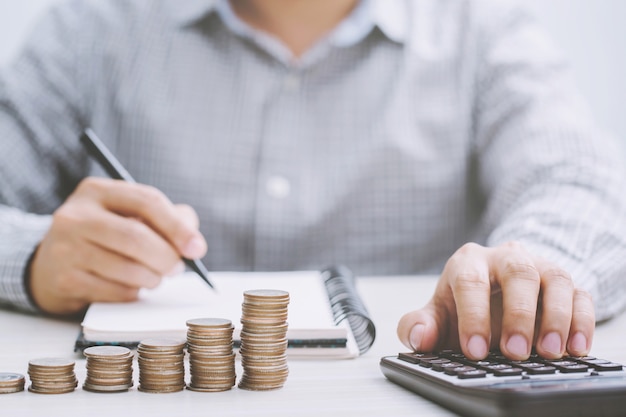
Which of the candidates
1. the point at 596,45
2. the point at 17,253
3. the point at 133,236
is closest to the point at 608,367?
the point at 133,236

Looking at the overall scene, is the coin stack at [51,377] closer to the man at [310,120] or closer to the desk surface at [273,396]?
the desk surface at [273,396]

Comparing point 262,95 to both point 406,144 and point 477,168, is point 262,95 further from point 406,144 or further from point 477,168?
point 477,168

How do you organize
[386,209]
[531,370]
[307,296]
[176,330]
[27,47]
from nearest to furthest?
[531,370] → [176,330] → [307,296] → [386,209] → [27,47]

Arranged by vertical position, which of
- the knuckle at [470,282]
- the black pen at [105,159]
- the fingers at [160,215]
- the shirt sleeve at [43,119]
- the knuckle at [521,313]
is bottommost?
the knuckle at [521,313]

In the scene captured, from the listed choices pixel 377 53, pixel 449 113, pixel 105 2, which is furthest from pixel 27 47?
pixel 449 113

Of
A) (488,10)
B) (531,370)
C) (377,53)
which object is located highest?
(488,10)

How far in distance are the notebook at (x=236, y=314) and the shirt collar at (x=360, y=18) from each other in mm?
592

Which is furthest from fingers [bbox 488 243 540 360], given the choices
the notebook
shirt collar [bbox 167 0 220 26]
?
shirt collar [bbox 167 0 220 26]

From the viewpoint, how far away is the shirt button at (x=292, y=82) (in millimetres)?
1318

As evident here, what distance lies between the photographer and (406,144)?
1.28 meters

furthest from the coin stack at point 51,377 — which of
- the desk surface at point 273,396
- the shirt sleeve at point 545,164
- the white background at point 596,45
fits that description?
the white background at point 596,45

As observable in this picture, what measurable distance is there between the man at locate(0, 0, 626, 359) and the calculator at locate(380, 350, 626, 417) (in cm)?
58

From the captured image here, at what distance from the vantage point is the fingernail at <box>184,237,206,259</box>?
759mm

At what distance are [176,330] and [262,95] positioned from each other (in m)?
0.76
